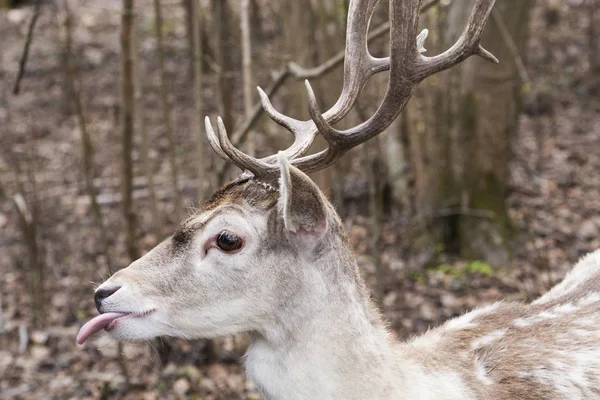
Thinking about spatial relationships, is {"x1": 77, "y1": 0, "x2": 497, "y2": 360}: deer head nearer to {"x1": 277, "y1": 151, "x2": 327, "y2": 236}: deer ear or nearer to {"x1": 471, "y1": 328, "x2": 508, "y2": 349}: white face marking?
{"x1": 277, "y1": 151, "x2": 327, "y2": 236}: deer ear

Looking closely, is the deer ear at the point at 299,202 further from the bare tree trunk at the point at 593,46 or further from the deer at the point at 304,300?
the bare tree trunk at the point at 593,46

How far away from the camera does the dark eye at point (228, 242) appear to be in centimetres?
339

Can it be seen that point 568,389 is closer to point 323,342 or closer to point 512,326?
point 512,326

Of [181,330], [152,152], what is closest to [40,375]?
[181,330]

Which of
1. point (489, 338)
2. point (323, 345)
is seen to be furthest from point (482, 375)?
point (323, 345)

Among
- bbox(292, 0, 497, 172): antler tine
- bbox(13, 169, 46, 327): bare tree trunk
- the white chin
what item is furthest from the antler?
bbox(13, 169, 46, 327): bare tree trunk

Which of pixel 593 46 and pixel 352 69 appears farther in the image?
pixel 593 46

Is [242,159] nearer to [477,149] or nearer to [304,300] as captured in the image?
[304,300]

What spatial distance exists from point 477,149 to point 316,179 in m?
2.44

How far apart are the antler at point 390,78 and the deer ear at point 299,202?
0.67 feet

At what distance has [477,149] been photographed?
8609 mm

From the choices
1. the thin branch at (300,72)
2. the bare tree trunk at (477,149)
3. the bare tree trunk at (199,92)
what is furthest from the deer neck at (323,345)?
the bare tree trunk at (477,149)

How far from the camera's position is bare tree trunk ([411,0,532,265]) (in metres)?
8.34

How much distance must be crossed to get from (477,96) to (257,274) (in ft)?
18.6
